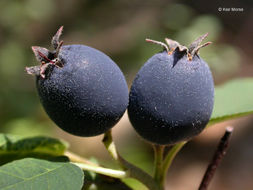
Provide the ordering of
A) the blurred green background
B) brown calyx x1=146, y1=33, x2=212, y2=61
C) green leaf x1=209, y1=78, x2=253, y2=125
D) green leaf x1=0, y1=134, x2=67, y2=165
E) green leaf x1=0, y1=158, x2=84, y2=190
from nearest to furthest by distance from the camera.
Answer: green leaf x1=0, y1=158, x2=84, y2=190 < brown calyx x1=146, y1=33, x2=212, y2=61 < green leaf x1=0, y1=134, x2=67, y2=165 < green leaf x1=209, y1=78, x2=253, y2=125 < the blurred green background

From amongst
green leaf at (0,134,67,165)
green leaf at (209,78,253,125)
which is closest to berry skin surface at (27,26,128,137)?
green leaf at (0,134,67,165)

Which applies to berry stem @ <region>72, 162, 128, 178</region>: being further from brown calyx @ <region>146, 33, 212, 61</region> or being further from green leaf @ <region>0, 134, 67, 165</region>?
brown calyx @ <region>146, 33, 212, 61</region>

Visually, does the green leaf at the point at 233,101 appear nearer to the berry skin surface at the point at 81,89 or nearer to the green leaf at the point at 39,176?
the berry skin surface at the point at 81,89

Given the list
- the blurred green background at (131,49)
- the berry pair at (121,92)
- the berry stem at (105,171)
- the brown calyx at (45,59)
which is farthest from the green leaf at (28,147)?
the blurred green background at (131,49)

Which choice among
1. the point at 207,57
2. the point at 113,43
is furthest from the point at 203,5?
the point at 207,57

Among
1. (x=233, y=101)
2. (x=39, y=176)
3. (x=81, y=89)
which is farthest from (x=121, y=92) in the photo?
(x=233, y=101)

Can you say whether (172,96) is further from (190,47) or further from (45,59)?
(45,59)
